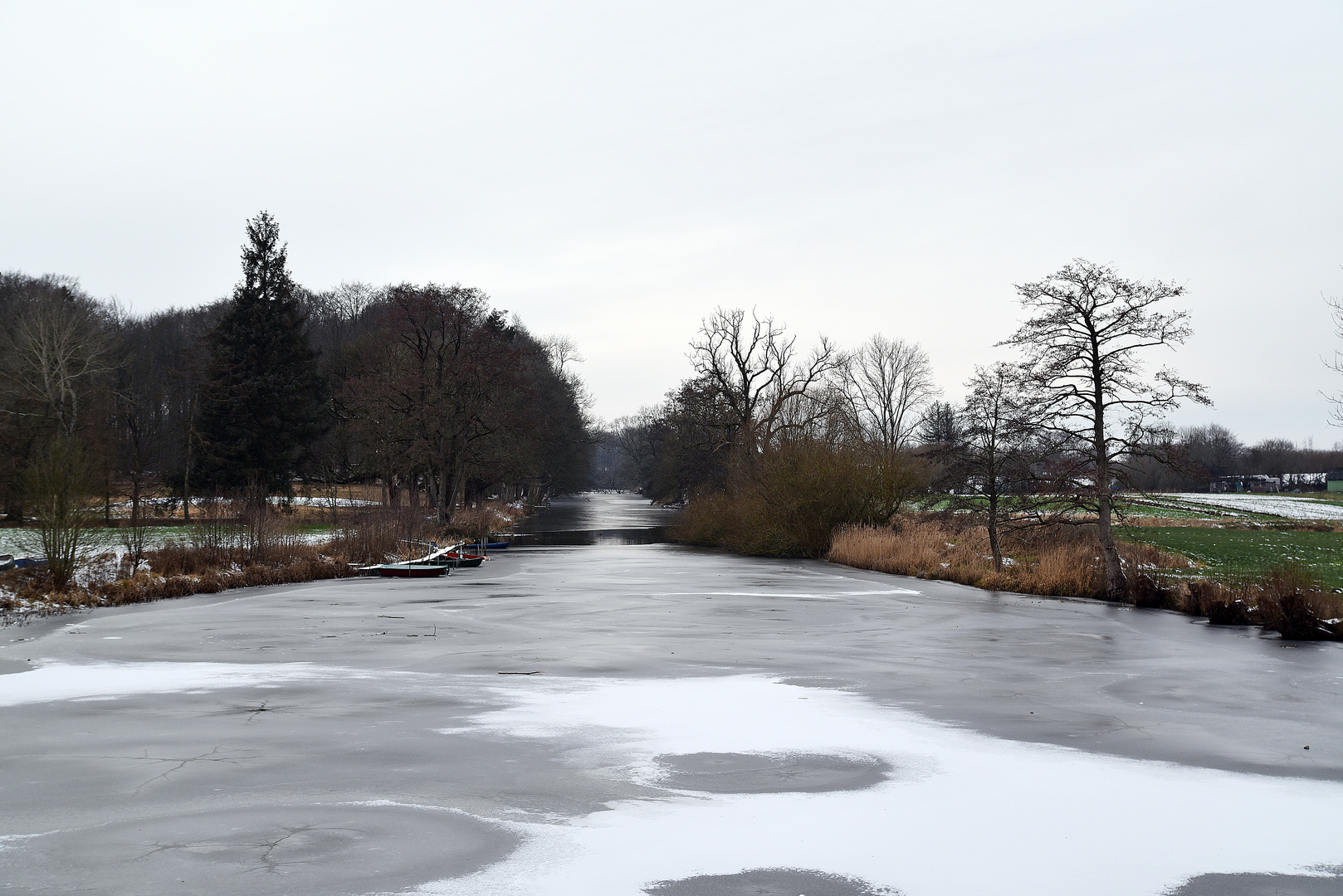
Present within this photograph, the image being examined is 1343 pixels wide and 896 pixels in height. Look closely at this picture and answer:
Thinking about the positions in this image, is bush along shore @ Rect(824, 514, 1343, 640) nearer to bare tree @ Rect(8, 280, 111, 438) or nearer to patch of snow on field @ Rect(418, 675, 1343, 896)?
patch of snow on field @ Rect(418, 675, 1343, 896)

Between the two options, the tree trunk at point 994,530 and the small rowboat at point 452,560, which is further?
the small rowboat at point 452,560

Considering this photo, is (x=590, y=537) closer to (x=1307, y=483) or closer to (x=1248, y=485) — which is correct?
(x=1248, y=485)

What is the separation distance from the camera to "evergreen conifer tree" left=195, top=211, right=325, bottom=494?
47750 mm

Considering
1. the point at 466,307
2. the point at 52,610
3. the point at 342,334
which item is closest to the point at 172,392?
the point at 342,334

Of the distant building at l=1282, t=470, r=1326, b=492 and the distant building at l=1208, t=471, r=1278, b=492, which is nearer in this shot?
the distant building at l=1282, t=470, r=1326, b=492

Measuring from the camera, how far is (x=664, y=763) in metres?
7.93

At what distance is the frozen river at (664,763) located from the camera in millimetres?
5574

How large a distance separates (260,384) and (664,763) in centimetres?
4579

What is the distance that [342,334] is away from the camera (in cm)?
8506

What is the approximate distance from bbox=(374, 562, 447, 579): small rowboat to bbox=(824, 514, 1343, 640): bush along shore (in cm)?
1436

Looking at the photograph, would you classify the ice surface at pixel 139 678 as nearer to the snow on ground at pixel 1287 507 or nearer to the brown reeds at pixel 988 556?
the brown reeds at pixel 988 556

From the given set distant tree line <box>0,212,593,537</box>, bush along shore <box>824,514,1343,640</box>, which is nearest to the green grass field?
bush along shore <box>824,514,1343,640</box>

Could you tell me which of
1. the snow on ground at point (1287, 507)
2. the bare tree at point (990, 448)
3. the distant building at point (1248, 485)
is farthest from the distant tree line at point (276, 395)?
the distant building at point (1248, 485)

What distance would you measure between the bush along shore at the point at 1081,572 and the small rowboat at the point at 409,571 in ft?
47.1
